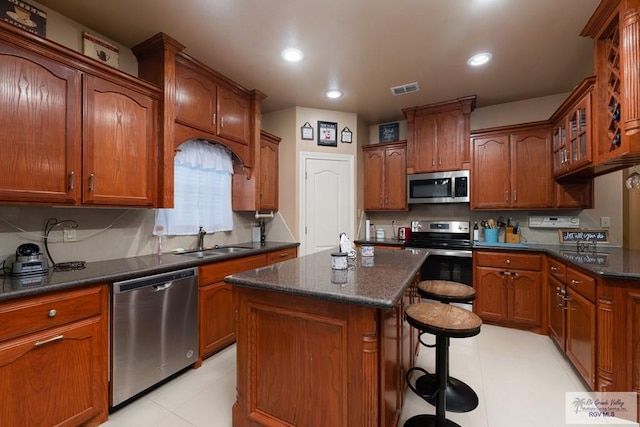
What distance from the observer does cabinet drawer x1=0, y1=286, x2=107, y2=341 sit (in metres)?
1.35

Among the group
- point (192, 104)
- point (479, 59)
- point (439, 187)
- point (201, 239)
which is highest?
point (479, 59)

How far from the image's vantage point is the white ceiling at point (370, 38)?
195 centimetres

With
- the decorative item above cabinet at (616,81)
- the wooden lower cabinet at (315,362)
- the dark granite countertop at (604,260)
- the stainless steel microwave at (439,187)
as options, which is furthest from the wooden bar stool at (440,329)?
the stainless steel microwave at (439,187)

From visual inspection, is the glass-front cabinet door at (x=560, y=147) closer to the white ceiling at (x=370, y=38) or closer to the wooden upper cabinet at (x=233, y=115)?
the white ceiling at (x=370, y=38)

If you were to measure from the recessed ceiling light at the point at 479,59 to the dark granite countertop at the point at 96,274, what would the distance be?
2.85 m

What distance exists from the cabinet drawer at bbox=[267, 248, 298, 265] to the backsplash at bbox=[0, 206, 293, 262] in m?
0.82

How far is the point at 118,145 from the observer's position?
6.73 feet

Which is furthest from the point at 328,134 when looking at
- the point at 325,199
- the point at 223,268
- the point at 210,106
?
the point at 223,268

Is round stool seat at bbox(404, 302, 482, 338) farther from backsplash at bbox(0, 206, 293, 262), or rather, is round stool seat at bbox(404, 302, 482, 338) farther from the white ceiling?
backsplash at bbox(0, 206, 293, 262)

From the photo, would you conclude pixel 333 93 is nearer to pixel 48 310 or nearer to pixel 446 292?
pixel 446 292

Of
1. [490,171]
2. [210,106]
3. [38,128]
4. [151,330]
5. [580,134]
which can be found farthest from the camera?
[490,171]

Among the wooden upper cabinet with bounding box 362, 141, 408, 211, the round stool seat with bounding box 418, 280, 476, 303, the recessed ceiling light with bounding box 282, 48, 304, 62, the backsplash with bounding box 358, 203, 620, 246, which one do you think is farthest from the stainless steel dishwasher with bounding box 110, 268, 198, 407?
the wooden upper cabinet with bounding box 362, 141, 408, 211

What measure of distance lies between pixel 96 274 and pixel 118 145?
0.93 metres

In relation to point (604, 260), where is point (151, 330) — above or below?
below
